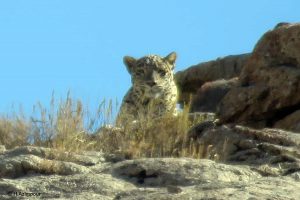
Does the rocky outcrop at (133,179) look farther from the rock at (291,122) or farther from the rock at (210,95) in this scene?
the rock at (210,95)

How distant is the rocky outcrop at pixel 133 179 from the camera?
7039 mm

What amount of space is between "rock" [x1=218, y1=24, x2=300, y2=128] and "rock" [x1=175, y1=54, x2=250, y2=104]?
51.5 ft

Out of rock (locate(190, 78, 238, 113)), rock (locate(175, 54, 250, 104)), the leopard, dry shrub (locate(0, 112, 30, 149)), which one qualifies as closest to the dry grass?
dry shrub (locate(0, 112, 30, 149))

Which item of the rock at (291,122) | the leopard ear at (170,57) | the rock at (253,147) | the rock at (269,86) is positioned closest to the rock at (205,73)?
the leopard ear at (170,57)

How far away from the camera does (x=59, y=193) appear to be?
7383 millimetres

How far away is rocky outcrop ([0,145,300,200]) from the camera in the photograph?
7039 mm

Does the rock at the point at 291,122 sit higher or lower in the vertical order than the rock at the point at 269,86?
lower

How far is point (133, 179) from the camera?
786 centimetres

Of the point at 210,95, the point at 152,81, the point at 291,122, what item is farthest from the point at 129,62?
the point at 291,122

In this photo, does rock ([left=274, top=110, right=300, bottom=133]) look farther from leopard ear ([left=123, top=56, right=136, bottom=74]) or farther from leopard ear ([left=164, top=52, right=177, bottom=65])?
leopard ear ([left=123, top=56, right=136, bottom=74])

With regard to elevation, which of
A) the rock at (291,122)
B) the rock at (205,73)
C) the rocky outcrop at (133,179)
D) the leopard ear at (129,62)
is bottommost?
the rocky outcrop at (133,179)

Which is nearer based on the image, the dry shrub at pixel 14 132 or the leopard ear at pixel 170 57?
the dry shrub at pixel 14 132

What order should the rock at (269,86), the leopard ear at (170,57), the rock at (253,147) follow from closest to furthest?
the rock at (253,147), the rock at (269,86), the leopard ear at (170,57)

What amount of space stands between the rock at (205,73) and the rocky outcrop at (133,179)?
61.3 ft
